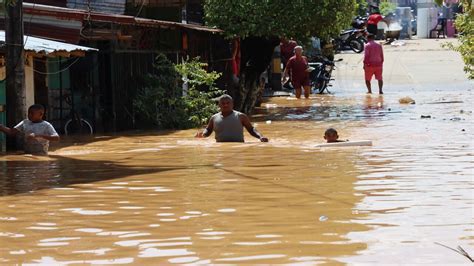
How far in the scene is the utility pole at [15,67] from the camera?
1473 cm

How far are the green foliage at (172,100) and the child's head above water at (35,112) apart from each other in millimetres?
4999

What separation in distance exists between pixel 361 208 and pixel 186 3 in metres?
16.5

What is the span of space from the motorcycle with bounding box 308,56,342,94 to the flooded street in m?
12.6

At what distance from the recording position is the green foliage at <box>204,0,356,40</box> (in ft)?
72.4

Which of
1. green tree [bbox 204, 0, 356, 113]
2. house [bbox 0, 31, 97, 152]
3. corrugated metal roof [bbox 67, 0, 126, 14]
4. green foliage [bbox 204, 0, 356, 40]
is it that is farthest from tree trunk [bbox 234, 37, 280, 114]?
house [bbox 0, 31, 97, 152]

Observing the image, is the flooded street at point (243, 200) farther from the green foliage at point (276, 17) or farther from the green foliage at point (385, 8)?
the green foliage at point (385, 8)

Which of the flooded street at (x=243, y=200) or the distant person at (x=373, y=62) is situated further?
the distant person at (x=373, y=62)

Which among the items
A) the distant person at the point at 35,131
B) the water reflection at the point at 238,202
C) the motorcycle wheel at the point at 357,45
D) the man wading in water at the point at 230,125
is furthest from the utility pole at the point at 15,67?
the motorcycle wheel at the point at 357,45

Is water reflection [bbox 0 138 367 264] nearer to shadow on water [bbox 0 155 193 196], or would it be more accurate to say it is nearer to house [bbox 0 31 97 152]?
shadow on water [bbox 0 155 193 196]

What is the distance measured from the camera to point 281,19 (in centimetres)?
2214

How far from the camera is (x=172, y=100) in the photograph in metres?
19.4

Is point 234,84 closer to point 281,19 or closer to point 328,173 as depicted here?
point 281,19

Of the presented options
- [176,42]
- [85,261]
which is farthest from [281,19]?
[85,261]

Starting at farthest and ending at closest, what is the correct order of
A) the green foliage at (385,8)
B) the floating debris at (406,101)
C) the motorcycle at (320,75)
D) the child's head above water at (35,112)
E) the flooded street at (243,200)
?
1. the green foliage at (385,8)
2. the motorcycle at (320,75)
3. the floating debris at (406,101)
4. the child's head above water at (35,112)
5. the flooded street at (243,200)
